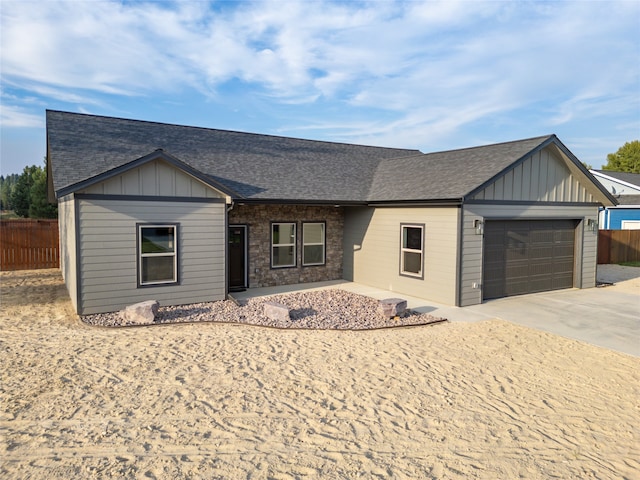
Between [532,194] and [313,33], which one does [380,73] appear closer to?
[313,33]

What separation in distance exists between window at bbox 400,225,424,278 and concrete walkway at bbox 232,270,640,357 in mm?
759

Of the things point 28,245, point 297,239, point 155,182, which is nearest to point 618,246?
point 297,239

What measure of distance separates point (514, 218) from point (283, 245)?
6.78 metres

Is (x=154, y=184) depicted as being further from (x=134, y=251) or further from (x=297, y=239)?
(x=297, y=239)

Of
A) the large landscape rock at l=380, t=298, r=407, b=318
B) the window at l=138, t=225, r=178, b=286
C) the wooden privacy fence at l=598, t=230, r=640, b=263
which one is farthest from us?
the wooden privacy fence at l=598, t=230, r=640, b=263

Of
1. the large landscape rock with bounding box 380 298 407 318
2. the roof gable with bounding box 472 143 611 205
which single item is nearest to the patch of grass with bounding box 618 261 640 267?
the roof gable with bounding box 472 143 611 205

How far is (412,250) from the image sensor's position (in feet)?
39.7

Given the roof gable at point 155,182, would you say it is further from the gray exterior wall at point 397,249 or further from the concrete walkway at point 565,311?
the gray exterior wall at point 397,249

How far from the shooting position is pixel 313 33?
13.4 meters

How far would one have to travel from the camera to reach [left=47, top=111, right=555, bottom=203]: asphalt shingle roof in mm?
10906

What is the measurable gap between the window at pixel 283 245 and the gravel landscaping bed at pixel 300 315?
2.53 m

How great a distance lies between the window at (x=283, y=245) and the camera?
1348 cm

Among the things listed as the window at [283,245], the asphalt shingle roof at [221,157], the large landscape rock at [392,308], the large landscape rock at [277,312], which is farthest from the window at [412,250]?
the large landscape rock at [277,312]

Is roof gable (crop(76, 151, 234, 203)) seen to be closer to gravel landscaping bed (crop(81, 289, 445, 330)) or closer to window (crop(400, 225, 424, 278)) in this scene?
gravel landscaping bed (crop(81, 289, 445, 330))
